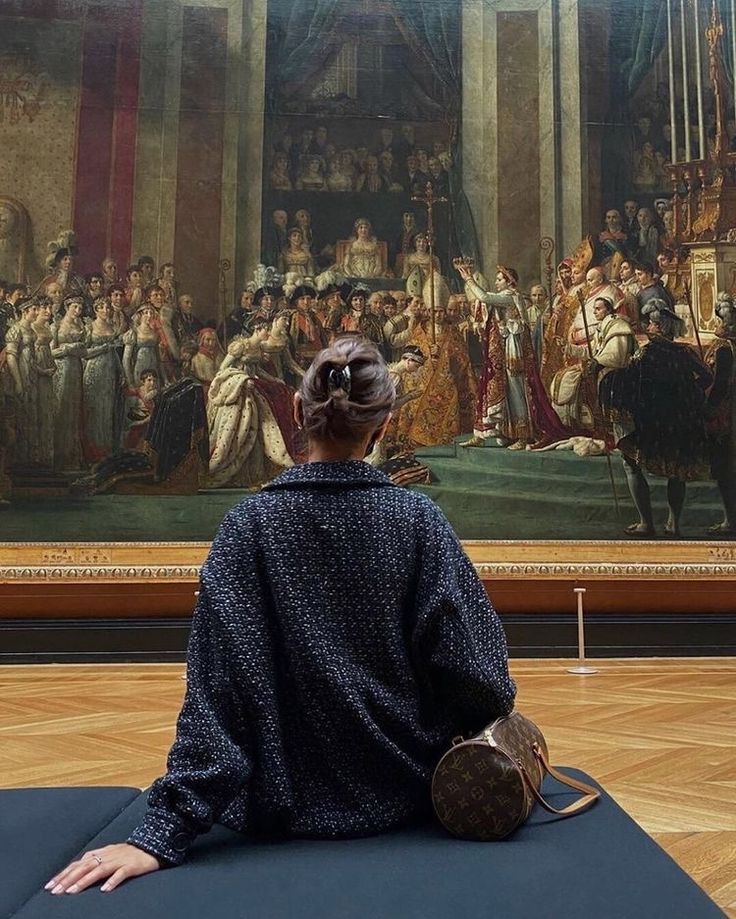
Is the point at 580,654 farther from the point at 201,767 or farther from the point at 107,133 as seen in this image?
the point at 107,133

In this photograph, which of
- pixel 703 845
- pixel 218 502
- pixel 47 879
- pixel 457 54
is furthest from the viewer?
pixel 457 54

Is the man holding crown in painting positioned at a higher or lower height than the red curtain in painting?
lower

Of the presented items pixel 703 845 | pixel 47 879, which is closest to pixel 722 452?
pixel 703 845

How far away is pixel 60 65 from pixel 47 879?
11.3m

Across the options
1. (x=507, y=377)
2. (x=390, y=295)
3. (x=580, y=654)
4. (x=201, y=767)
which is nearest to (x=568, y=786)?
(x=201, y=767)

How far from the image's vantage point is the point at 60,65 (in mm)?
11234

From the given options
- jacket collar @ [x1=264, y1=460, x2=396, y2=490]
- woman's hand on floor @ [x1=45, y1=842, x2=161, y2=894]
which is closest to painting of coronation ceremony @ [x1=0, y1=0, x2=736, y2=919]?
jacket collar @ [x1=264, y1=460, x2=396, y2=490]

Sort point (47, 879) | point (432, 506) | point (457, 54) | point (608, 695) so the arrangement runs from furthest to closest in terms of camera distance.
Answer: point (457, 54), point (608, 695), point (432, 506), point (47, 879)

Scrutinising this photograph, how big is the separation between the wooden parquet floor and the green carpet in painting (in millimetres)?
1747

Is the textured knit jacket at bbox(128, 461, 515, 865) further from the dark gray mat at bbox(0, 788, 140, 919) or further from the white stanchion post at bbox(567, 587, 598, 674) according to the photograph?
the white stanchion post at bbox(567, 587, 598, 674)

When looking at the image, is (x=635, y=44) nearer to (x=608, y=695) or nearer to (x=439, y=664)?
(x=608, y=695)

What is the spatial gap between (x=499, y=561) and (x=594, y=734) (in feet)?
17.4

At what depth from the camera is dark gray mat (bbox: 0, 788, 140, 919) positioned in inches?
82.0

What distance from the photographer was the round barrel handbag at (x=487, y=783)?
211 centimetres
